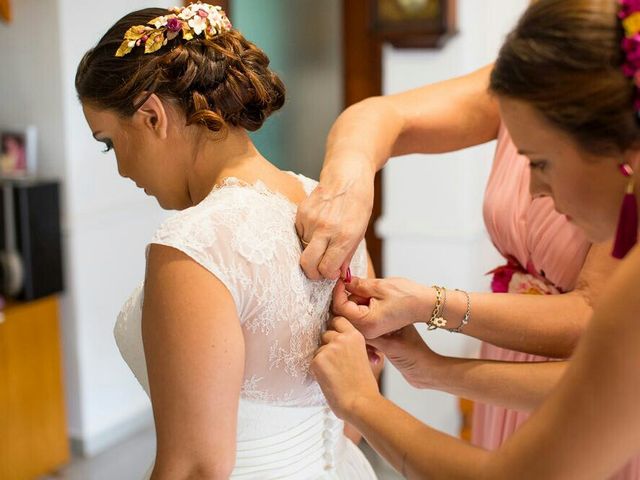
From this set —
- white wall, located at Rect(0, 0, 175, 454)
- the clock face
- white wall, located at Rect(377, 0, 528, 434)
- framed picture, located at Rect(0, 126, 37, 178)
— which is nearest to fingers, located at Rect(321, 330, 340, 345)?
white wall, located at Rect(377, 0, 528, 434)

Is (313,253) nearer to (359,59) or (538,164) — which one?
(538,164)

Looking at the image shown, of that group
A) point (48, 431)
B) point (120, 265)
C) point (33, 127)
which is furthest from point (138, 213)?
point (48, 431)

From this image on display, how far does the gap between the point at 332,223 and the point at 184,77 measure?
32 cm

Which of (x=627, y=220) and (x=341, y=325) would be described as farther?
(x=341, y=325)

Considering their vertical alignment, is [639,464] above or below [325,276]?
below

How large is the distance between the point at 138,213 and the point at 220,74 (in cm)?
243

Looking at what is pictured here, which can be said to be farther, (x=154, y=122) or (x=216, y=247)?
(x=154, y=122)

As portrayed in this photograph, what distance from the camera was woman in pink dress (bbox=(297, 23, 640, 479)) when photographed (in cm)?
133

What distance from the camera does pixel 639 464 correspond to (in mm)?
1324

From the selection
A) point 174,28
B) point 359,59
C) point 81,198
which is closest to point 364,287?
point 174,28

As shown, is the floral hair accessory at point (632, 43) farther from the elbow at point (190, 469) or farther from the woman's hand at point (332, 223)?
the elbow at point (190, 469)

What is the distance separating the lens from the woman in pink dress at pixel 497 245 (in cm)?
133

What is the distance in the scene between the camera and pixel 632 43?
0.89 meters

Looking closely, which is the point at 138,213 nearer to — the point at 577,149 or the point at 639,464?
the point at 639,464
